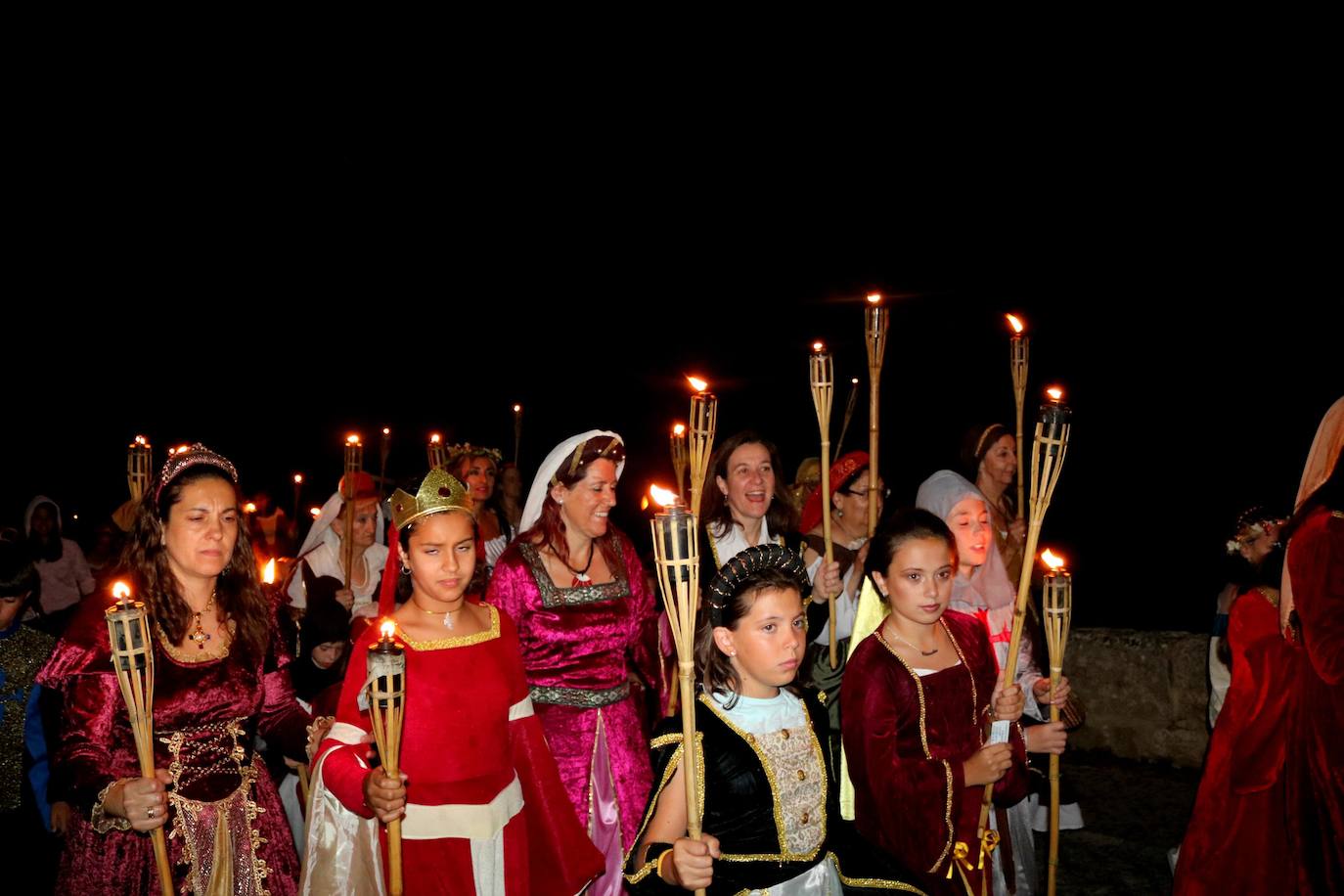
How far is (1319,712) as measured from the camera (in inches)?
160

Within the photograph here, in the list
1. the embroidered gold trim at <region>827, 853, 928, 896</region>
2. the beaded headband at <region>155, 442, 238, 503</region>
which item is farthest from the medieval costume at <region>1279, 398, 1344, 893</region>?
the beaded headband at <region>155, 442, 238, 503</region>

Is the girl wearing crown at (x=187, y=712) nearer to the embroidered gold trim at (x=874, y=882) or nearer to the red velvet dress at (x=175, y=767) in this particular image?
the red velvet dress at (x=175, y=767)

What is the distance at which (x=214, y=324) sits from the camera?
16875 millimetres

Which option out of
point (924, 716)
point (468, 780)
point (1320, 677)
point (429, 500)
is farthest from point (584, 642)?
point (1320, 677)

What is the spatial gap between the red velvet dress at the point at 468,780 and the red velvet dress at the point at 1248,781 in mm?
2617

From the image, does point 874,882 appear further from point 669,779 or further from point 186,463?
point 186,463

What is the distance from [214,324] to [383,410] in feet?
10.2

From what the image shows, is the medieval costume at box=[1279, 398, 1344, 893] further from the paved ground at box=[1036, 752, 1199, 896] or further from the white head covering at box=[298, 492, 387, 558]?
the white head covering at box=[298, 492, 387, 558]

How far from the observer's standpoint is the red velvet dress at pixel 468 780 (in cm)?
357

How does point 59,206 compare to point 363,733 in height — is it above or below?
above

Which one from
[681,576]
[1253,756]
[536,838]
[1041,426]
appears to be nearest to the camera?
[681,576]

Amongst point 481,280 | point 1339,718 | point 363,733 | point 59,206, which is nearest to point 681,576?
point 363,733

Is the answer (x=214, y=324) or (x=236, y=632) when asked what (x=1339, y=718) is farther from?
(x=214, y=324)

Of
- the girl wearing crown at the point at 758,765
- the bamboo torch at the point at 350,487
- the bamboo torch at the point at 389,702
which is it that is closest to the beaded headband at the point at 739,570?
the girl wearing crown at the point at 758,765
